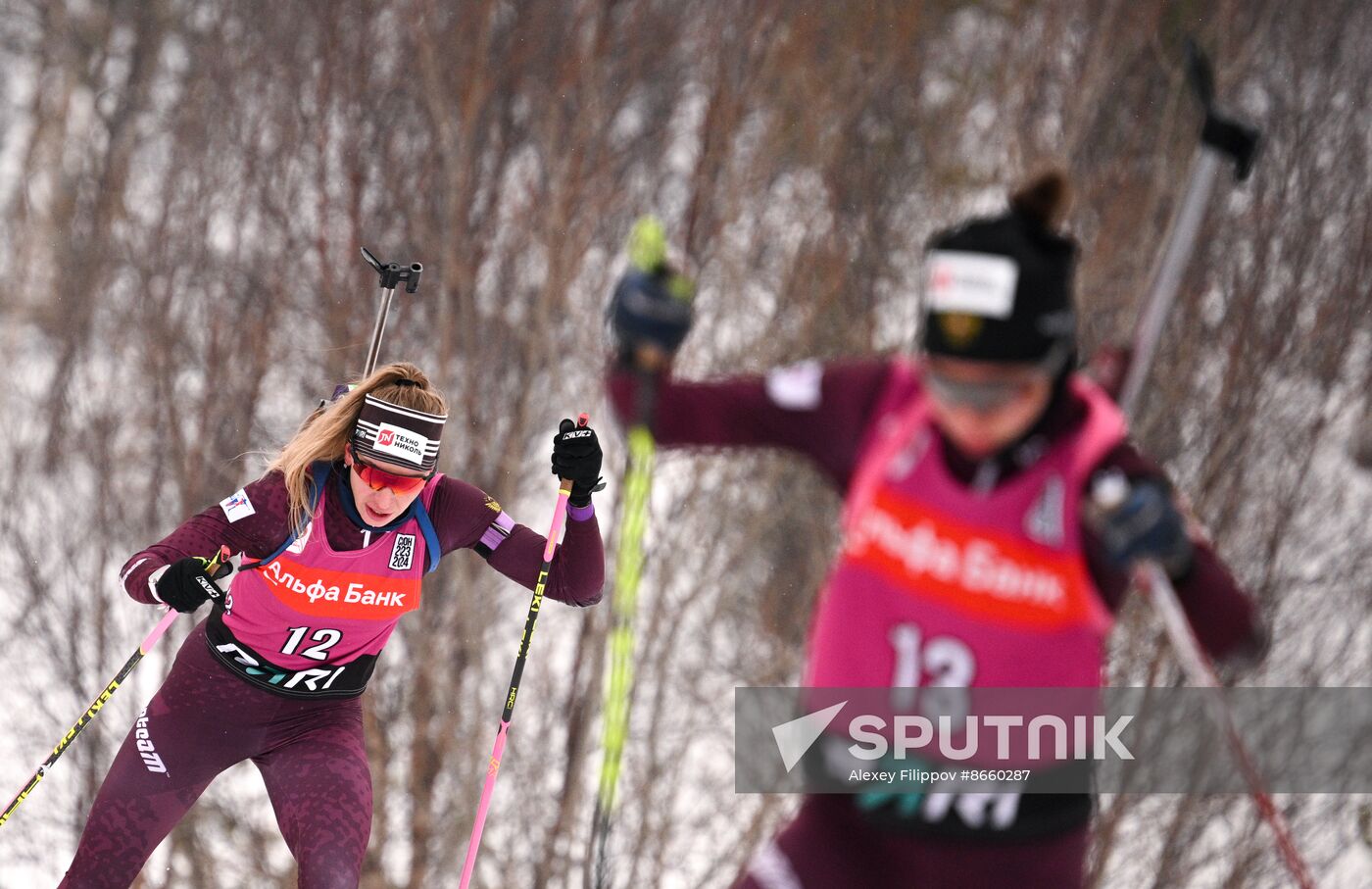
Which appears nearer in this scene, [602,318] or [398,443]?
[398,443]

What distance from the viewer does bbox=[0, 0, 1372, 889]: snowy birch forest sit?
28.4 ft

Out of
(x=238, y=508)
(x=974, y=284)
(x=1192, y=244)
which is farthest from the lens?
(x=238, y=508)

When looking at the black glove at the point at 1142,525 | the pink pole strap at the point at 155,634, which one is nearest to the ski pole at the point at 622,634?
the black glove at the point at 1142,525

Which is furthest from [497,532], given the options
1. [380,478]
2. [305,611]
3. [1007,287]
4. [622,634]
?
[1007,287]

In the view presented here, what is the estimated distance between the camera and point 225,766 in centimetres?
370

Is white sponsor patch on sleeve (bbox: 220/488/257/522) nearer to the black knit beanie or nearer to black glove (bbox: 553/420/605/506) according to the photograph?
black glove (bbox: 553/420/605/506)

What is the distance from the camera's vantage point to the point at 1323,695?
8547mm

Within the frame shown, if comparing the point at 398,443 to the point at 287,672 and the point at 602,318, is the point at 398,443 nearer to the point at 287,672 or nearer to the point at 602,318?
the point at 287,672

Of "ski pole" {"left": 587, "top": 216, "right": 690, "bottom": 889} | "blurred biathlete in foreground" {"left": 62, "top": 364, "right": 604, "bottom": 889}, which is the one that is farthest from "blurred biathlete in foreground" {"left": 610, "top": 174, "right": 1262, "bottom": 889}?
"blurred biathlete in foreground" {"left": 62, "top": 364, "right": 604, "bottom": 889}

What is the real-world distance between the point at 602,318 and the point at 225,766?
612cm

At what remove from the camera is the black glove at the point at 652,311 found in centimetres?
208

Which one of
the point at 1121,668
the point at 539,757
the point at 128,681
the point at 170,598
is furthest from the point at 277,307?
the point at 170,598

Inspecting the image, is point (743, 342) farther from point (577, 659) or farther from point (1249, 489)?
point (1249, 489)

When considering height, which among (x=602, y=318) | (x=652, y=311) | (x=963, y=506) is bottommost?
(x=602, y=318)
